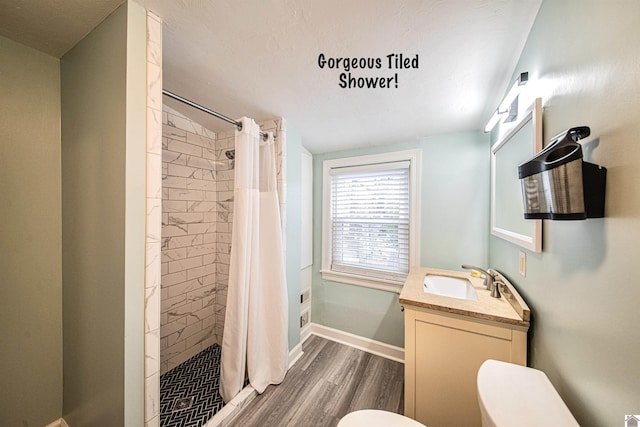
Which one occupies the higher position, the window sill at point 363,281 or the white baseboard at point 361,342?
the window sill at point 363,281

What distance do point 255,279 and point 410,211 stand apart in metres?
1.54

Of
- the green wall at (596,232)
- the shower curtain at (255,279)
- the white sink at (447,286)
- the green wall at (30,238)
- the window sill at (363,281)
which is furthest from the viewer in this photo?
the window sill at (363,281)

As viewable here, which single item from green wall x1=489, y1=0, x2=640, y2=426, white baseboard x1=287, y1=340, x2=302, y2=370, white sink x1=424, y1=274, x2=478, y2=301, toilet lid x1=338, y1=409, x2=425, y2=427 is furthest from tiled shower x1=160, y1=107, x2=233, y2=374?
green wall x1=489, y1=0, x2=640, y2=426

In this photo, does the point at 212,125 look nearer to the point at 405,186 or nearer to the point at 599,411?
the point at 405,186

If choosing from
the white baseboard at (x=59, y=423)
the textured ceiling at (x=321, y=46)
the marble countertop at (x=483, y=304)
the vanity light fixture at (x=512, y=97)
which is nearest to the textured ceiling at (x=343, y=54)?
the textured ceiling at (x=321, y=46)

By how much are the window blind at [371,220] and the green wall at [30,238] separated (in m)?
2.10

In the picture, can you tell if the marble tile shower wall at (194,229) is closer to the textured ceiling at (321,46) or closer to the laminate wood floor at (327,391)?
the textured ceiling at (321,46)

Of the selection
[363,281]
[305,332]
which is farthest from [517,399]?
[305,332]

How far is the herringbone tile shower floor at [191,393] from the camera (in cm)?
141

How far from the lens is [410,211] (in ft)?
6.68

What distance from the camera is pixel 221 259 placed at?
2.20 meters

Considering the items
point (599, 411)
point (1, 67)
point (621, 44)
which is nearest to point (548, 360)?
point (599, 411)

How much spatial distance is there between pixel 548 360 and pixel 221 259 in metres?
2.38

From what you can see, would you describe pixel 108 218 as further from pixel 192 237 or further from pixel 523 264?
pixel 523 264
